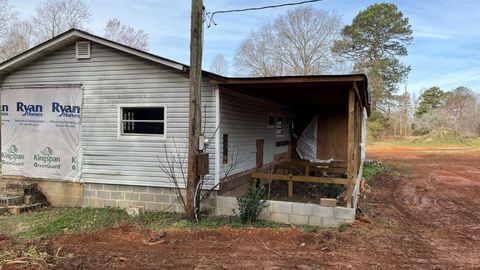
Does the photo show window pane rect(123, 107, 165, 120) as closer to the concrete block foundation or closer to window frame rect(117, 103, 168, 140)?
window frame rect(117, 103, 168, 140)

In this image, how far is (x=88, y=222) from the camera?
743 centimetres

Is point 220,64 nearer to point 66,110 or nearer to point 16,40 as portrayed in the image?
point 16,40

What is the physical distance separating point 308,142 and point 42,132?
9623 millimetres

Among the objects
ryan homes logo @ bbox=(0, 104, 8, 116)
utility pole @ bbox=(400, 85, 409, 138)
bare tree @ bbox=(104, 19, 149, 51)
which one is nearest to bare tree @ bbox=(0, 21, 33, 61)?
bare tree @ bbox=(104, 19, 149, 51)

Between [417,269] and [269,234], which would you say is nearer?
[417,269]

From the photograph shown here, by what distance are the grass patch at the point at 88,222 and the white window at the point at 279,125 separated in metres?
5.86

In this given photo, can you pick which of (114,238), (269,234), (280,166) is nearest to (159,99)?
(114,238)

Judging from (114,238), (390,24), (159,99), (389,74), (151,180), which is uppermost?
(390,24)

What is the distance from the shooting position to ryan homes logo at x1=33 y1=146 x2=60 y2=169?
8984 millimetres

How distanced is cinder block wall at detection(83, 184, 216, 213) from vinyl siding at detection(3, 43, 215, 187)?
0.15 meters

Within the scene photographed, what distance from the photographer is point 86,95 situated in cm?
875

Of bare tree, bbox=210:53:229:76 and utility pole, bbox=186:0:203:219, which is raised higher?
bare tree, bbox=210:53:229:76

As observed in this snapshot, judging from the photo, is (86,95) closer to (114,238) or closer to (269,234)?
(114,238)

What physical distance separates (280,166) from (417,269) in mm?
7043
